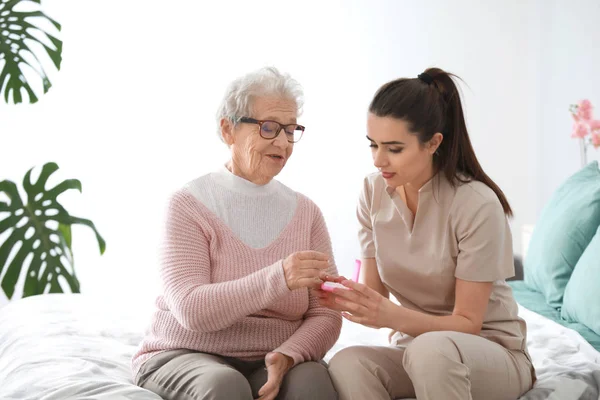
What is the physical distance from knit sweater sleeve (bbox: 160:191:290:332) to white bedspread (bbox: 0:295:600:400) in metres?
0.20

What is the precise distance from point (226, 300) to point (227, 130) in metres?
0.47

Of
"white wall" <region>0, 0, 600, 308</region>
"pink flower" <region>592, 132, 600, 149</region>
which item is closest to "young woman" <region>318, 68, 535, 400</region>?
"pink flower" <region>592, 132, 600, 149</region>

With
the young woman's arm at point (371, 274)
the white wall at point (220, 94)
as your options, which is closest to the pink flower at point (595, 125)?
the white wall at point (220, 94)

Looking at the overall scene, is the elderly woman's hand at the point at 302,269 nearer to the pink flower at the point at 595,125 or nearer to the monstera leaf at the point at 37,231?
the monstera leaf at the point at 37,231

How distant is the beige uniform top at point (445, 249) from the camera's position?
164 cm

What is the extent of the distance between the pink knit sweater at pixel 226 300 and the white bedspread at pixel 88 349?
0.17 m

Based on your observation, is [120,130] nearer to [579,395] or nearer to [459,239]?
[459,239]

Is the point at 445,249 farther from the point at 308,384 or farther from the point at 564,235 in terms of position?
the point at 564,235

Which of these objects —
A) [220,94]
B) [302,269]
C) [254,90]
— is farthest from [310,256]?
[220,94]

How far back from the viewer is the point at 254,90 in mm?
1723

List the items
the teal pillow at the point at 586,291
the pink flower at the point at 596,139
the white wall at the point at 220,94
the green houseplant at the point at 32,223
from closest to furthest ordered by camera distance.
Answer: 1. the teal pillow at the point at 586,291
2. the green houseplant at the point at 32,223
3. the pink flower at the point at 596,139
4. the white wall at the point at 220,94

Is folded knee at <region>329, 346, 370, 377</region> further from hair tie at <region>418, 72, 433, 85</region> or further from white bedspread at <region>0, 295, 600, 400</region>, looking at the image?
hair tie at <region>418, 72, 433, 85</region>

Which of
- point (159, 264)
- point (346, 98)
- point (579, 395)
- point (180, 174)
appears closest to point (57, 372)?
point (159, 264)

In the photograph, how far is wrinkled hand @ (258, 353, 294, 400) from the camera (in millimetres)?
1487
